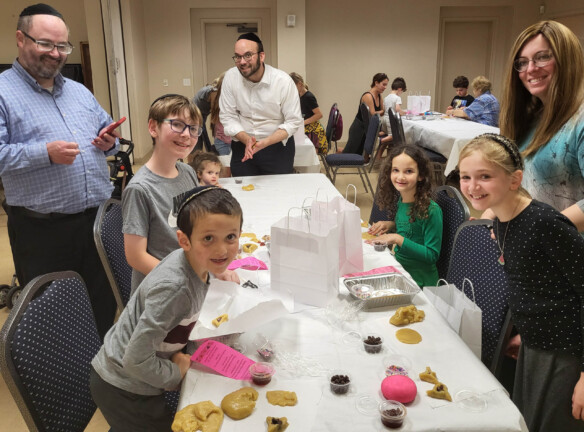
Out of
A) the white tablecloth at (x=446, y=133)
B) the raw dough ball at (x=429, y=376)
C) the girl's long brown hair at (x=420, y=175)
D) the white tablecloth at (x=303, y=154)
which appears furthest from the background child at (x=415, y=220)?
the white tablecloth at (x=446, y=133)

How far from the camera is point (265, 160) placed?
3459mm

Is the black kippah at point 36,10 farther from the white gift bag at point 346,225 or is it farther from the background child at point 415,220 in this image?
the background child at point 415,220

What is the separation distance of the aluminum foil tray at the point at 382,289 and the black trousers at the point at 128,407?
675 millimetres

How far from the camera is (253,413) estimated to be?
1068 millimetres

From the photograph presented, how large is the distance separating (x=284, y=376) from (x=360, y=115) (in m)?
5.34

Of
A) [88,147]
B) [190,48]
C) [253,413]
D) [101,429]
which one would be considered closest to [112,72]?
[190,48]

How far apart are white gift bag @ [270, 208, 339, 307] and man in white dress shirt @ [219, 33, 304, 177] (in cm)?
164

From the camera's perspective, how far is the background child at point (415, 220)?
2105 mm

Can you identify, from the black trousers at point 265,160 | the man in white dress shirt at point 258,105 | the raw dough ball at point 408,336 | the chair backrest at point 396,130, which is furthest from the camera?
the chair backrest at point 396,130

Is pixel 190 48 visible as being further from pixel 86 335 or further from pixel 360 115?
pixel 86 335

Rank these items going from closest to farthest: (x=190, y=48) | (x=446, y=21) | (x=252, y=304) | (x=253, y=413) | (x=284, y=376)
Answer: (x=253, y=413) → (x=284, y=376) → (x=252, y=304) → (x=190, y=48) → (x=446, y=21)

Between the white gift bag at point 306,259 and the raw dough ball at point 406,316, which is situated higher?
the white gift bag at point 306,259

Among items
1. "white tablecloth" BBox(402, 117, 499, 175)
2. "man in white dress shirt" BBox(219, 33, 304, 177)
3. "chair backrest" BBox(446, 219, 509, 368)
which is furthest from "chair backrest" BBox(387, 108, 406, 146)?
"chair backrest" BBox(446, 219, 509, 368)

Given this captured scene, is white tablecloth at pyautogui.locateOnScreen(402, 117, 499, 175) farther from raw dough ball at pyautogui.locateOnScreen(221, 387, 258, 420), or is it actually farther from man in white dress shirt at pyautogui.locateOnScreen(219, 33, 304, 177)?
raw dough ball at pyautogui.locateOnScreen(221, 387, 258, 420)
